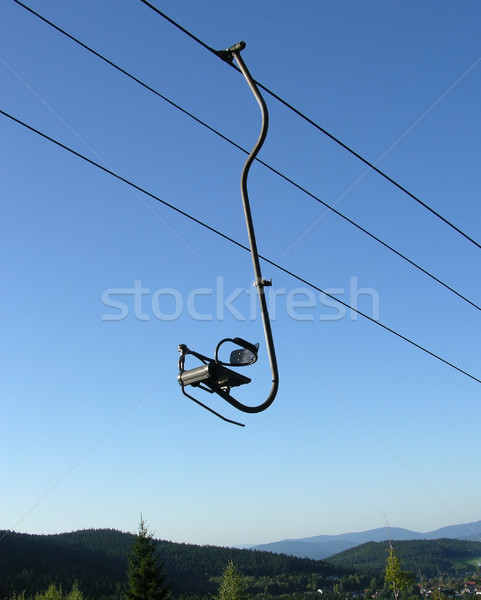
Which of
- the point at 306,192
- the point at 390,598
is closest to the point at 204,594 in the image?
the point at 390,598

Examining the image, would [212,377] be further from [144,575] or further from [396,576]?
[144,575]

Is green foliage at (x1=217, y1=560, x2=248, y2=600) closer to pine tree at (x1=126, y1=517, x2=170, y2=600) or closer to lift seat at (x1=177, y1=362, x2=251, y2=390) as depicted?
pine tree at (x1=126, y1=517, x2=170, y2=600)

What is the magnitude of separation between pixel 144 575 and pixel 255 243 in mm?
60512

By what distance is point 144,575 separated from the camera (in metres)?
56.8

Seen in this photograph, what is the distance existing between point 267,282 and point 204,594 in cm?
19765

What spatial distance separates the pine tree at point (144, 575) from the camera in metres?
56.3

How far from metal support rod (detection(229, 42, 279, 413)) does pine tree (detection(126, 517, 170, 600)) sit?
191 ft

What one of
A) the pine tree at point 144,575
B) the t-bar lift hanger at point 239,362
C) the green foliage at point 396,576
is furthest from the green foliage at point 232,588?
the t-bar lift hanger at point 239,362

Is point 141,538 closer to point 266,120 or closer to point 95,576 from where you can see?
point 266,120

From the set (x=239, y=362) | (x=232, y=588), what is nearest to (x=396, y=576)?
(x=232, y=588)

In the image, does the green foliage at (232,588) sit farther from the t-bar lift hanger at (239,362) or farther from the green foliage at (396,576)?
the t-bar lift hanger at (239,362)

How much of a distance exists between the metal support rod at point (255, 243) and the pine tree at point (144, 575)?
58.2m

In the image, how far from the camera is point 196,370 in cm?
458

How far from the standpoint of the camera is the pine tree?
5631 cm
